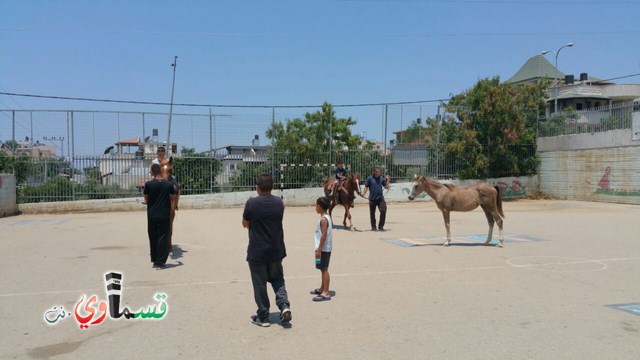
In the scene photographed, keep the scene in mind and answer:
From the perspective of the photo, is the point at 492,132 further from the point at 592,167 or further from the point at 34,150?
the point at 34,150

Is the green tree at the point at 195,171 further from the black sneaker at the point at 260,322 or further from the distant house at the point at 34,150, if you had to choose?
the black sneaker at the point at 260,322

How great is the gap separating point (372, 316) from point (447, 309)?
1036mm

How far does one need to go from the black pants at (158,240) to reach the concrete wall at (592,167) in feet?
75.1

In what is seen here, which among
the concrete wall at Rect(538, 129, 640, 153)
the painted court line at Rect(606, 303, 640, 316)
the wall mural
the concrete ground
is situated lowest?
the painted court line at Rect(606, 303, 640, 316)

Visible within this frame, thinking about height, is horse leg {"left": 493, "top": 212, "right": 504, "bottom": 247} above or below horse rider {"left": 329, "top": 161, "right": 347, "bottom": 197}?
below

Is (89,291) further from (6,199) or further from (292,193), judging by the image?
(292,193)

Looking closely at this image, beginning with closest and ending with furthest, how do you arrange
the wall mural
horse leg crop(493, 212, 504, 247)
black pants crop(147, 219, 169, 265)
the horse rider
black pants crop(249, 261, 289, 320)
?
black pants crop(249, 261, 289, 320) → black pants crop(147, 219, 169, 265) → horse leg crop(493, 212, 504, 247) → the horse rider → the wall mural

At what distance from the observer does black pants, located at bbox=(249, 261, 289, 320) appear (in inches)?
231

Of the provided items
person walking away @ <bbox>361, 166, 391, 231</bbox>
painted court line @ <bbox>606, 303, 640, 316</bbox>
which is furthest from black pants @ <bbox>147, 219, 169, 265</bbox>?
person walking away @ <bbox>361, 166, 391, 231</bbox>

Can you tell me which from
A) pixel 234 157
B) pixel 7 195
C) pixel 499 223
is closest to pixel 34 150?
pixel 7 195

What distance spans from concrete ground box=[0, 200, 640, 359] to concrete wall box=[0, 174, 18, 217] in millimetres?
8015

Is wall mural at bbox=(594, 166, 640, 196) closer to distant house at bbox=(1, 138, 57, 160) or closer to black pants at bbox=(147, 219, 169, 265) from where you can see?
black pants at bbox=(147, 219, 169, 265)

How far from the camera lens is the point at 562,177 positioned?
28562mm

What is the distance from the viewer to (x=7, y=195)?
69.2 ft
